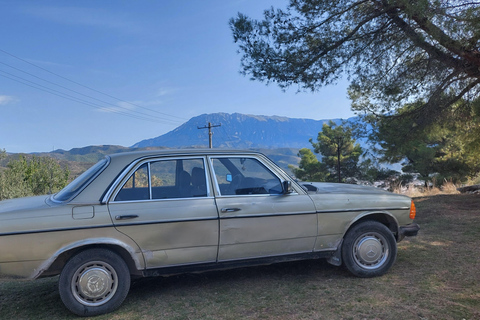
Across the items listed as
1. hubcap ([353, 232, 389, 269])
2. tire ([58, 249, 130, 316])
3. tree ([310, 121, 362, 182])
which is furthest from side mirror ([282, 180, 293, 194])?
tree ([310, 121, 362, 182])

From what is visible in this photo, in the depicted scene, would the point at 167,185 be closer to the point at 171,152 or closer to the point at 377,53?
the point at 171,152

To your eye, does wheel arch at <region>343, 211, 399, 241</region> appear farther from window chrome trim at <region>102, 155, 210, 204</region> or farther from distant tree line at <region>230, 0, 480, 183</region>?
distant tree line at <region>230, 0, 480, 183</region>

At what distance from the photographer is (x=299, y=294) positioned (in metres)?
4.07

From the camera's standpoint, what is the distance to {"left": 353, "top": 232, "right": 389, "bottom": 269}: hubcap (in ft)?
15.1

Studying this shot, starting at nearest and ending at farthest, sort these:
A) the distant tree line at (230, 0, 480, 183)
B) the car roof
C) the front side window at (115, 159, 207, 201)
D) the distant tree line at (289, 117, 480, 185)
Answer: the front side window at (115, 159, 207, 201) < the car roof < the distant tree line at (230, 0, 480, 183) < the distant tree line at (289, 117, 480, 185)

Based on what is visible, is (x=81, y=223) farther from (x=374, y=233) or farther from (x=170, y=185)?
(x=374, y=233)

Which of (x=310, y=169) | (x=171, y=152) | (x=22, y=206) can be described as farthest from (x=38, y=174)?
(x=171, y=152)

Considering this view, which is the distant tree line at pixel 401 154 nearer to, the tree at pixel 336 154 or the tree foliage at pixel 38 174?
the tree at pixel 336 154

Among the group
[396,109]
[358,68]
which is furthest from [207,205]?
[396,109]

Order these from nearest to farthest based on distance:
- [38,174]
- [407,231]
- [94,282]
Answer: [94,282], [407,231], [38,174]

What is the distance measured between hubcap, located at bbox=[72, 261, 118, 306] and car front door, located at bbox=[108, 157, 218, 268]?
390 millimetres

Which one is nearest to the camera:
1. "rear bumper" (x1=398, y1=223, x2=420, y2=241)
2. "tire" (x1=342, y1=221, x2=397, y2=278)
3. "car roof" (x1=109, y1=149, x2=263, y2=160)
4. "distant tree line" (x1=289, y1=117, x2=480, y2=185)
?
"car roof" (x1=109, y1=149, x2=263, y2=160)

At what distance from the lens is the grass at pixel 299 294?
142 inches

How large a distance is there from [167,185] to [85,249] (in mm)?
1188
